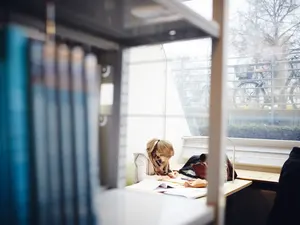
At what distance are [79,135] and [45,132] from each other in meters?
0.05

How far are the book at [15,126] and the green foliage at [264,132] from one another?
264cm

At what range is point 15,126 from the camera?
44 cm

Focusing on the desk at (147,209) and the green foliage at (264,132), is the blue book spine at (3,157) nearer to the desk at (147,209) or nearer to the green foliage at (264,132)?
the desk at (147,209)

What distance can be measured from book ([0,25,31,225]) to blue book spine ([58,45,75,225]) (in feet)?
0.16

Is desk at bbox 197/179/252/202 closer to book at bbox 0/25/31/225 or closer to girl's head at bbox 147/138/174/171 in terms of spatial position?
girl's head at bbox 147/138/174/171

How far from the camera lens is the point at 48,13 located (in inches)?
25.6

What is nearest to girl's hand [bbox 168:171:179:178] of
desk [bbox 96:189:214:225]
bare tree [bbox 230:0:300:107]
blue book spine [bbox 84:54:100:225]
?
bare tree [bbox 230:0:300:107]

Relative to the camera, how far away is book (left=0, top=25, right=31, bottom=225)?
17.1 inches

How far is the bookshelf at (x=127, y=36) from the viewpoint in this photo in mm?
640

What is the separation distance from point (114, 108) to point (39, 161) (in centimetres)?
35

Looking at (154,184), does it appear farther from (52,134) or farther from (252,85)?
(52,134)

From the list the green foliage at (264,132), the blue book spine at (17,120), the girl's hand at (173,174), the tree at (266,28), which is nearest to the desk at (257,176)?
the green foliage at (264,132)

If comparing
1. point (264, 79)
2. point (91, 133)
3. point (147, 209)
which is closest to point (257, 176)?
point (264, 79)

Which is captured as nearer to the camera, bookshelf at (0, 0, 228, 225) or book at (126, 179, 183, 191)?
bookshelf at (0, 0, 228, 225)
